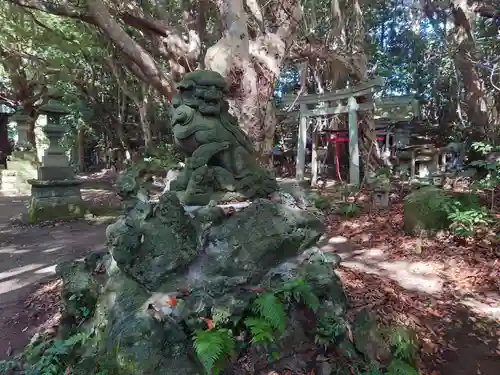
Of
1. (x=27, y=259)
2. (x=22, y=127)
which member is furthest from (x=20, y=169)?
(x=27, y=259)

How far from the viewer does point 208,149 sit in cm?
368

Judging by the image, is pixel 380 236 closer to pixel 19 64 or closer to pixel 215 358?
pixel 215 358

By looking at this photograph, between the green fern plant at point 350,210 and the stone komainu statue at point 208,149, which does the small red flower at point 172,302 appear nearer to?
the stone komainu statue at point 208,149

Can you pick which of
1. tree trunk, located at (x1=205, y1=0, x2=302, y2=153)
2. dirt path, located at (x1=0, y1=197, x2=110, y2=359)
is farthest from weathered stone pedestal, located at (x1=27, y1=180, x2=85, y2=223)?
tree trunk, located at (x1=205, y1=0, x2=302, y2=153)

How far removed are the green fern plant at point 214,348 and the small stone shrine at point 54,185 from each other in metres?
7.39

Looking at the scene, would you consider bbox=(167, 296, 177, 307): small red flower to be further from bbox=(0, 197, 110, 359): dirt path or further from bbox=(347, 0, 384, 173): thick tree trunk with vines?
bbox=(347, 0, 384, 173): thick tree trunk with vines

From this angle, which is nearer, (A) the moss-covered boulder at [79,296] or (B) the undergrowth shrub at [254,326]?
(B) the undergrowth shrub at [254,326]

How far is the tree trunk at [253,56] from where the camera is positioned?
5680 millimetres

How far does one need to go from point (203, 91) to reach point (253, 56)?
278 cm

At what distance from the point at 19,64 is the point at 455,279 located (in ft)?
57.6

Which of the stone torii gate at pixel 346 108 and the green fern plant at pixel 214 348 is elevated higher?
the stone torii gate at pixel 346 108

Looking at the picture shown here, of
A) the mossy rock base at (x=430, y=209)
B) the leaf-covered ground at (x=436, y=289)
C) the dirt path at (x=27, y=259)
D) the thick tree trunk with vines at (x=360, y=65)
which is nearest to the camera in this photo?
the leaf-covered ground at (x=436, y=289)

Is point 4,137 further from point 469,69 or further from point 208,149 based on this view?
point 469,69

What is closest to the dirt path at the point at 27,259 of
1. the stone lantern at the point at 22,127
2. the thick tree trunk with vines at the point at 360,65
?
the stone lantern at the point at 22,127
